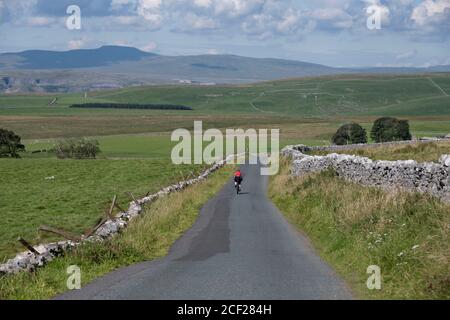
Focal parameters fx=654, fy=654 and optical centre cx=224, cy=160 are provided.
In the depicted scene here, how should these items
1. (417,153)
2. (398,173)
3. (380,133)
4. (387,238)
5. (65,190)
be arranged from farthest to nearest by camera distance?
(380,133) < (417,153) < (65,190) < (398,173) < (387,238)

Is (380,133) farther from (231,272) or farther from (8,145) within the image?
(231,272)

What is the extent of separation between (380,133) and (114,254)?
11156cm

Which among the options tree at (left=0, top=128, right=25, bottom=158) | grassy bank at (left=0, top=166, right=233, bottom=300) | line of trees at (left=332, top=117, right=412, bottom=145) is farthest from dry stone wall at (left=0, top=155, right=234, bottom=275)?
line of trees at (left=332, top=117, right=412, bottom=145)

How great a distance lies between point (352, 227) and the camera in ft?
55.4

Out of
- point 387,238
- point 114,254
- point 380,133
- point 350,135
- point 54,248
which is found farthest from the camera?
point 380,133

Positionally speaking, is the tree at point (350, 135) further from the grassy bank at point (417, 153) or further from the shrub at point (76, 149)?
the grassy bank at point (417, 153)

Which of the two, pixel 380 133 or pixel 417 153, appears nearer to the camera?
pixel 417 153

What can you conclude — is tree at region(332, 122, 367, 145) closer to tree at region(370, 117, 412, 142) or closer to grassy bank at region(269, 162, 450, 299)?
tree at region(370, 117, 412, 142)

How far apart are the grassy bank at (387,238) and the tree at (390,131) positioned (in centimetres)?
9656

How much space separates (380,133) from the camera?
401 feet

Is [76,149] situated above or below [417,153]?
below

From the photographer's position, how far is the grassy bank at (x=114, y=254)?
1252 centimetres

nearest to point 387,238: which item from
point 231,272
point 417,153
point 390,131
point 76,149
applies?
point 231,272

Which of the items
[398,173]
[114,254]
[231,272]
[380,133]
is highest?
[398,173]
